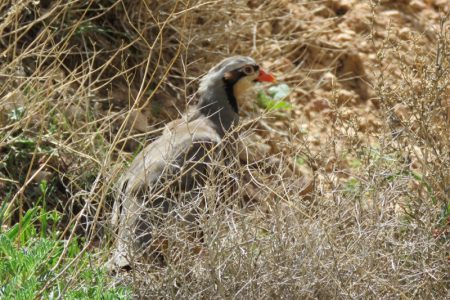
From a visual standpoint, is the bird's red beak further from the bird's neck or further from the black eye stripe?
the bird's neck

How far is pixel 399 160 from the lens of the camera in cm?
582

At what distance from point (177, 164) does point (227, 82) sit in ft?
3.72

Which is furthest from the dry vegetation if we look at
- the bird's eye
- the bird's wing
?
the bird's eye

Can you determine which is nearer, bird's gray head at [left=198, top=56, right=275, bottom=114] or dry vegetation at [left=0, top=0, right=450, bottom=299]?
dry vegetation at [left=0, top=0, right=450, bottom=299]

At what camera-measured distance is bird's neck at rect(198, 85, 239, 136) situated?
23.2 ft

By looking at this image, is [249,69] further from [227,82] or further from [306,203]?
[306,203]

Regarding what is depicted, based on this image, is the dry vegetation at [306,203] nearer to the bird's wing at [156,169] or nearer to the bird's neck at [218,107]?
Result: the bird's wing at [156,169]

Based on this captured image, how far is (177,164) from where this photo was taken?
6266 mm

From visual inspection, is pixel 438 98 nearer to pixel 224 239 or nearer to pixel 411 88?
pixel 411 88

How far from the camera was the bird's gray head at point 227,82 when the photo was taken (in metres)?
7.14

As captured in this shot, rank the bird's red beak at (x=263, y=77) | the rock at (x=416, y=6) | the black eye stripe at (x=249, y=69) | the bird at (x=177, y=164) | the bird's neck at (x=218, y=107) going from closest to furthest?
1. the bird at (x=177, y=164)
2. the bird's neck at (x=218, y=107)
3. the black eye stripe at (x=249, y=69)
4. the bird's red beak at (x=263, y=77)
5. the rock at (x=416, y=6)

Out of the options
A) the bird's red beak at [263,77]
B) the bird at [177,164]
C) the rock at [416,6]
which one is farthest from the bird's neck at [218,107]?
the rock at [416,6]

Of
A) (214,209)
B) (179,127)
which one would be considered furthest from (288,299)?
(179,127)

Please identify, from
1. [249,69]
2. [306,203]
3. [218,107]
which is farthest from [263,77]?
[306,203]
